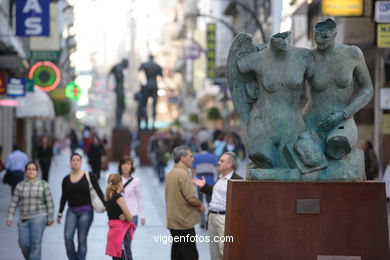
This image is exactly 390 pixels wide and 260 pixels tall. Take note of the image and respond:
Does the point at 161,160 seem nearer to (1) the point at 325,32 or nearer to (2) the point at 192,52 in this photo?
(1) the point at 325,32

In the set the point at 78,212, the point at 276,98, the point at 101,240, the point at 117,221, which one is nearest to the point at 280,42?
the point at 276,98

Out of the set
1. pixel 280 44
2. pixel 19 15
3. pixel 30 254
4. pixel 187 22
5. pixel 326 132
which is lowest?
pixel 30 254

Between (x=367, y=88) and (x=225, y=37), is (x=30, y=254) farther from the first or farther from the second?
(x=225, y=37)

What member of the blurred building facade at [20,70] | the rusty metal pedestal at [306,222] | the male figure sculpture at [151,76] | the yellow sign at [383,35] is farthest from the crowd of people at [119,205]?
the male figure sculpture at [151,76]

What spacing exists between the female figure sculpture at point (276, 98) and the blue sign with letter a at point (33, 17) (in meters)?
18.6

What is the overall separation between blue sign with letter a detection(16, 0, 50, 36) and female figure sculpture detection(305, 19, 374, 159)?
18.8m

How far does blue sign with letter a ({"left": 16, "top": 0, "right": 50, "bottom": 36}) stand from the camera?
93.8ft

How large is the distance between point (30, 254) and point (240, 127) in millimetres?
49527

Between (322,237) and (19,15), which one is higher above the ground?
(19,15)

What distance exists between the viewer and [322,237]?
33.1 feet

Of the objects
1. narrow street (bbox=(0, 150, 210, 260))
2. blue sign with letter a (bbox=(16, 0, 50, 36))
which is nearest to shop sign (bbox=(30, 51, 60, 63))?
blue sign with letter a (bbox=(16, 0, 50, 36))

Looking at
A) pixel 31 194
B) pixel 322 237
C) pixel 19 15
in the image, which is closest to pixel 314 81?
pixel 322 237

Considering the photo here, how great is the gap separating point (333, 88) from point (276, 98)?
58 centimetres

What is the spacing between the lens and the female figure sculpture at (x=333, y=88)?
34.0 feet
